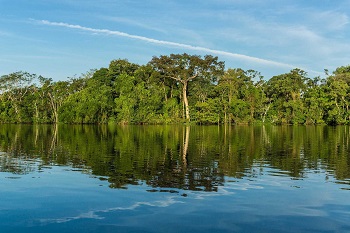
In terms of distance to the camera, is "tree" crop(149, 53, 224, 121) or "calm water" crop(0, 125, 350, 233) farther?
"tree" crop(149, 53, 224, 121)

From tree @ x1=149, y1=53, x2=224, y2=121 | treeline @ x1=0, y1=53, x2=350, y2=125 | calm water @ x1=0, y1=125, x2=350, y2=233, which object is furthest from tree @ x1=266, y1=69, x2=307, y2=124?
calm water @ x1=0, y1=125, x2=350, y2=233

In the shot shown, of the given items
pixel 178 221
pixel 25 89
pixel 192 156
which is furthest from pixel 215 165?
pixel 25 89

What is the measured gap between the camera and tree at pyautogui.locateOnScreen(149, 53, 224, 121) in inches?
3388

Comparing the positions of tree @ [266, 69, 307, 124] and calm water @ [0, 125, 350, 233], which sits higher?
tree @ [266, 69, 307, 124]

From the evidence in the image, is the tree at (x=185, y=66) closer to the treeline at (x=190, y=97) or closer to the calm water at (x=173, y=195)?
the treeline at (x=190, y=97)

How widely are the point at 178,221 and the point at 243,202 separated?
2.86 m

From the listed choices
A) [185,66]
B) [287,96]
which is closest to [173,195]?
[185,66]

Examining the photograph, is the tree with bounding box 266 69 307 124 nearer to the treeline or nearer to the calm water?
the treeline

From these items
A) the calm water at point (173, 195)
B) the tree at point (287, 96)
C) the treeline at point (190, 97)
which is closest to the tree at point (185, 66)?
the treeline at point (190, 97)

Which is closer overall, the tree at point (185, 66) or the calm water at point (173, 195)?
the calm water at point (173, 195)

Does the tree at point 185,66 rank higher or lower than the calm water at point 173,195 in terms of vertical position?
higher

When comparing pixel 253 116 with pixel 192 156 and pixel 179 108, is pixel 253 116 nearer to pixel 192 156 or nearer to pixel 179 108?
pixel 179 108

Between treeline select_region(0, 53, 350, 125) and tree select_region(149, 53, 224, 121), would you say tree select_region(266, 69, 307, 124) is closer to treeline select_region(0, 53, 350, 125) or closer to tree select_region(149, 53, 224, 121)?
treeline select_region(0, 53, 350, 125)

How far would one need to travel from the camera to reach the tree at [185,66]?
8606cm
